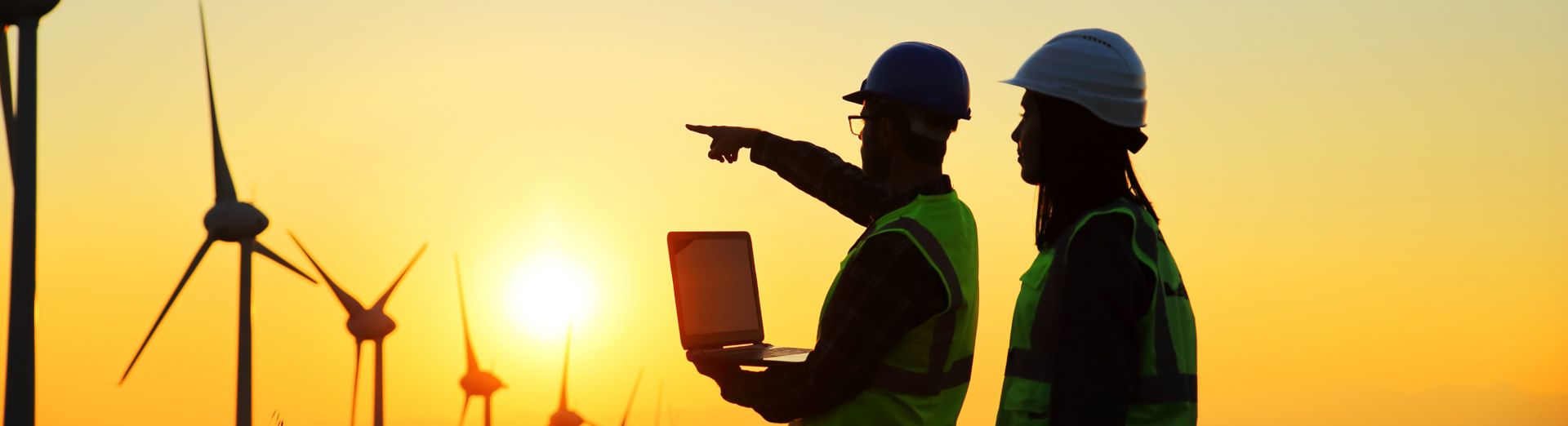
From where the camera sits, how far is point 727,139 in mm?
9867

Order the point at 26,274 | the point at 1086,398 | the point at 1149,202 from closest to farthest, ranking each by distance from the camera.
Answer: the point at 1086,398
the point at 1149,202
the point at 26,274

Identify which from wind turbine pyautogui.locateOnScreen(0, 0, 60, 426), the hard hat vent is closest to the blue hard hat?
the hard hat vent

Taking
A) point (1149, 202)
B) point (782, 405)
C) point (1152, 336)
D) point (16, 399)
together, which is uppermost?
point (1149, 202)

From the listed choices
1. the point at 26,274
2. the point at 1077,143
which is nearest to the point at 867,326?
the point at 1077,143

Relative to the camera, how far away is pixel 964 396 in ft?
25.8

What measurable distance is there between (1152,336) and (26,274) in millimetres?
16580

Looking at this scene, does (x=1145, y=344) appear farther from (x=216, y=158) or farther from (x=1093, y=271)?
(x=216, y=158)

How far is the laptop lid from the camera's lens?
27.4 ft

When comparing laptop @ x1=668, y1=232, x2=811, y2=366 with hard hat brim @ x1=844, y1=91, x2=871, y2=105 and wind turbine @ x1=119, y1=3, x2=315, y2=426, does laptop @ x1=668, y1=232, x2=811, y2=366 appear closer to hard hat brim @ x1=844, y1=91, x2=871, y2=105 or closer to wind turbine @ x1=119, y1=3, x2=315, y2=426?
hard hat brim @ x1=844, y1=91, x2=871, y2=105

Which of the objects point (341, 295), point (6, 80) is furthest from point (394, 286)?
point (6, 80)

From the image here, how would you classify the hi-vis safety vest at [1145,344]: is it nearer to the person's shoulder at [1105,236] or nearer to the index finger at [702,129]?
the person's shoulder at [1105,236]

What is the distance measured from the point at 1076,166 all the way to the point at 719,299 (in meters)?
3.25

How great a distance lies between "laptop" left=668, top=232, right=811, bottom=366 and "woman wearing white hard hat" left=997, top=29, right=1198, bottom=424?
7.99ft

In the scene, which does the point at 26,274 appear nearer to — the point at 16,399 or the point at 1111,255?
the point at 16,399
